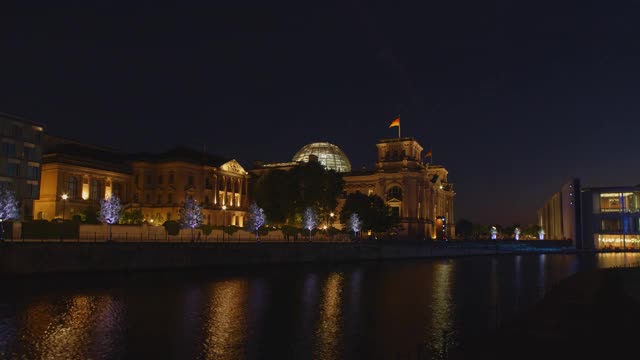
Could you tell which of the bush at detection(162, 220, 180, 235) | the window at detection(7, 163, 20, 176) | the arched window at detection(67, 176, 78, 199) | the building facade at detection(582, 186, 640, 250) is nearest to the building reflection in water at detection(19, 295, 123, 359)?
the bush at detection(162, 220, 180, 235)

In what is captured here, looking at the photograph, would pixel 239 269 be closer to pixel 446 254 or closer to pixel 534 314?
pixel 534 314

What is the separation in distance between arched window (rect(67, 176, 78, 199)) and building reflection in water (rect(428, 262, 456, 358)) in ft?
247

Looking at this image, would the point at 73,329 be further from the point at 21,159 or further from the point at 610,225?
the point at 610,225

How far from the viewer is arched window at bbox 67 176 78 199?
112906 mm

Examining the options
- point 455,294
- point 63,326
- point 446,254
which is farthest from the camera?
point 446,254

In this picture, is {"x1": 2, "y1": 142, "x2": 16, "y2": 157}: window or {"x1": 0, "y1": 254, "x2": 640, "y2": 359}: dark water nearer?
{"x1": 0, "y1": 254, "x2": 640, "y2": 359}: dark water

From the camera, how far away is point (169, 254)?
73250mm

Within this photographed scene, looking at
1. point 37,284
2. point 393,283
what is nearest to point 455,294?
point 393,283

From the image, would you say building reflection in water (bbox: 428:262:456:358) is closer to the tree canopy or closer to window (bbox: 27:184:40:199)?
the tree canopy

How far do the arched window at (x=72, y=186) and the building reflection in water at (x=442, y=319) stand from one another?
75200mm

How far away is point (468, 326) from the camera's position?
36.0 m

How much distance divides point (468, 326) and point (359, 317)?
7.35 metres

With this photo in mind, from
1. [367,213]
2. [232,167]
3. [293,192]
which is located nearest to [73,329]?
[293,192]

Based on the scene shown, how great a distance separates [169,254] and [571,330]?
53.2 metres
